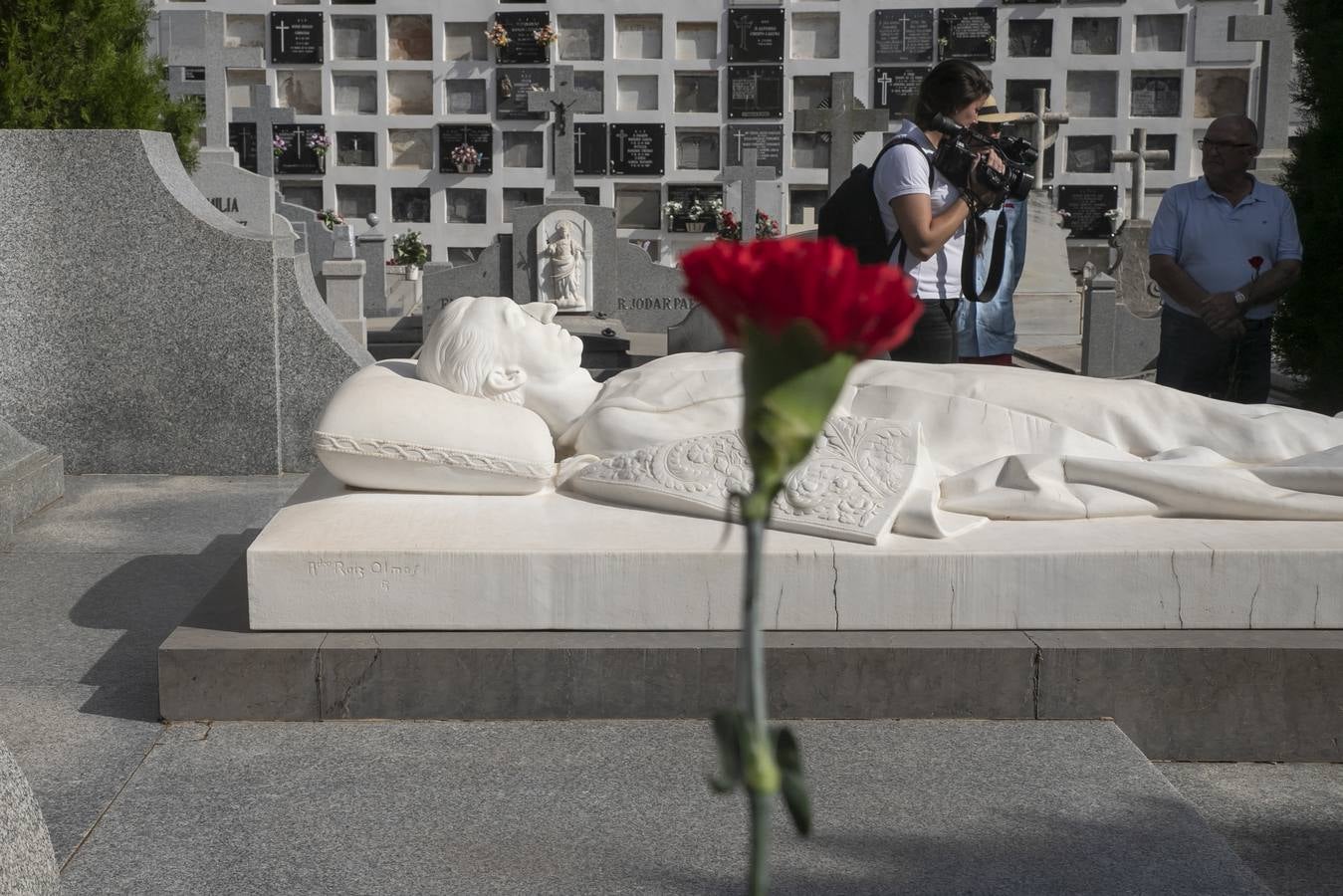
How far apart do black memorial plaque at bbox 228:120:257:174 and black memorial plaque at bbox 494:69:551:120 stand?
2.75 m

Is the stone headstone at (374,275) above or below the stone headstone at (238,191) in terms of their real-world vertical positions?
below

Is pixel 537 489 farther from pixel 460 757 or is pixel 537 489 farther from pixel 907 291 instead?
pixel 907 291

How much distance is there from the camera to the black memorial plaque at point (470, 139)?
16469 millimetres

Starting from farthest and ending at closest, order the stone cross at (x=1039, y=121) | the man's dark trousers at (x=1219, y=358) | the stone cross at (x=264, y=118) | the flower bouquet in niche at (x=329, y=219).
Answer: the stone cross at (x=264, y=118), the flower bouquet in niche at (x=329, y=219), the stone cross at (x=1039, y=121), the man's dark trousers at (x=1219, y=358)

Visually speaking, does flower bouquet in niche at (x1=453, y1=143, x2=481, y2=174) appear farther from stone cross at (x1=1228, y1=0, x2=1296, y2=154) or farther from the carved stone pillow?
the carved stone pillow

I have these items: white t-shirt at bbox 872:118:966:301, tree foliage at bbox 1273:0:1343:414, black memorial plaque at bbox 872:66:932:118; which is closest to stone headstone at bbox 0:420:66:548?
white t-shirt at bbox 872:118:966:301

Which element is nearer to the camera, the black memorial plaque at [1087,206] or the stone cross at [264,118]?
the stone cross at [264,118]

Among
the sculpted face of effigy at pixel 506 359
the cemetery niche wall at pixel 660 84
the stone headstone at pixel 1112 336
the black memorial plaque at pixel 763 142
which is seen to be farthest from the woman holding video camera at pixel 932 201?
the black memorial plaque at pixel 763 142

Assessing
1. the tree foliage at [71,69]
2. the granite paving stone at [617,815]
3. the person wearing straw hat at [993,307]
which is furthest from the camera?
the tree foliage at [71,69]

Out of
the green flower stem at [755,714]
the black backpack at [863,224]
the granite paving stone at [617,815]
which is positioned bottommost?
the granite paving stone at [617,815]

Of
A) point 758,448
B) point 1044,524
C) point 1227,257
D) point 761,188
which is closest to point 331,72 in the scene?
point 761,188

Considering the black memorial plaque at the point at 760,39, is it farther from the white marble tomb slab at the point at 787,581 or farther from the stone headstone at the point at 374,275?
the white marble tomb slab at the point at 787,581

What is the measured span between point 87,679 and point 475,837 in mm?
1169

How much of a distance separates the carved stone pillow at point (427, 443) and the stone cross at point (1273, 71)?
26.5 ft
